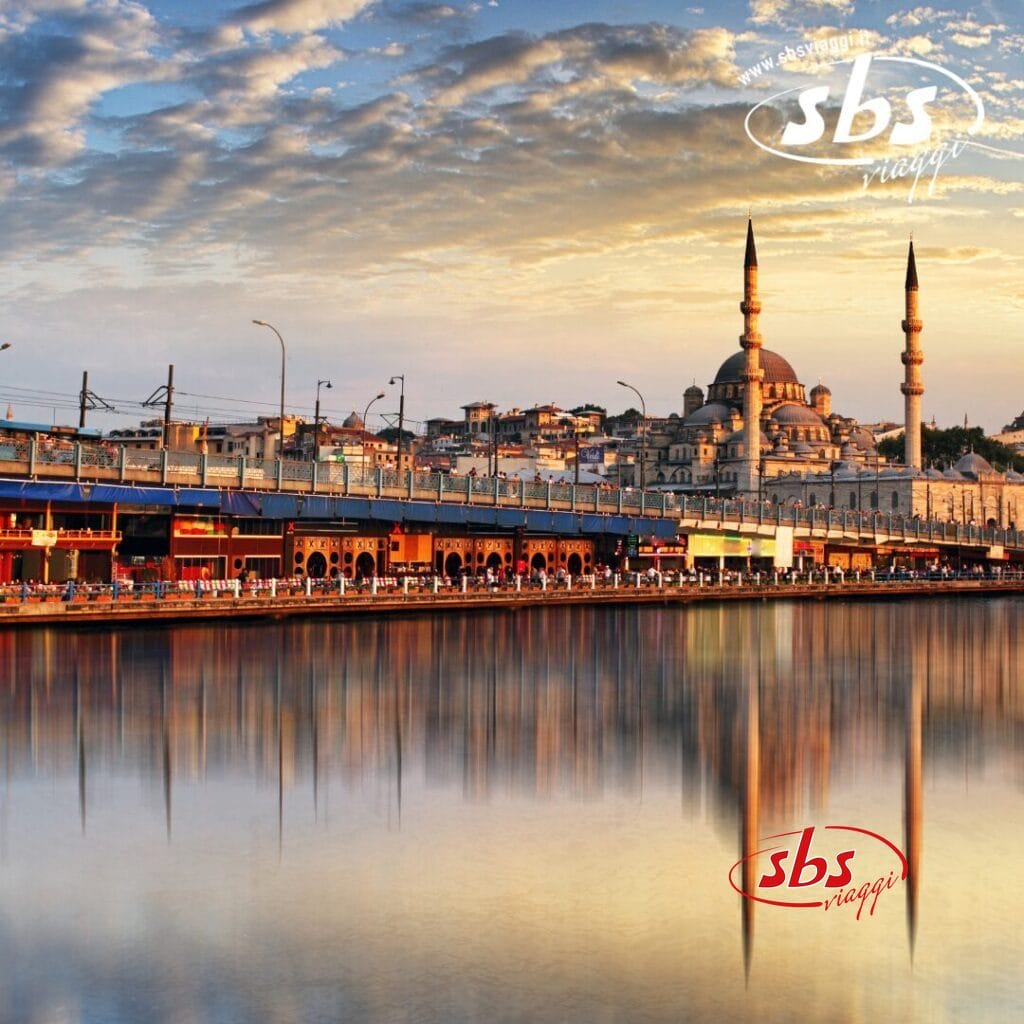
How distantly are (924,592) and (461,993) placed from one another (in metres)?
74.1

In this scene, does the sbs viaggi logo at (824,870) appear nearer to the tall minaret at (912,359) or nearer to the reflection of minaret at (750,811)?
the reflection of minaret at (750,811)

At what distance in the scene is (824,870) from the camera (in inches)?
578

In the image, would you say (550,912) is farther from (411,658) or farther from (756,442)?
(756,442)

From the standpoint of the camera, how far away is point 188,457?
49.9 m

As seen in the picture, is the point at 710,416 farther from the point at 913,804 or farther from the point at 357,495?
the point at 913,804

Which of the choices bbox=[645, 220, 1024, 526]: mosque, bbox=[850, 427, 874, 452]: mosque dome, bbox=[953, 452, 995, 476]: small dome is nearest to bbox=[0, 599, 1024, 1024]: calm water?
bbox=[645, 220, 1024, 526]: mosque

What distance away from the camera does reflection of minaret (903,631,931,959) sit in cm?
1346

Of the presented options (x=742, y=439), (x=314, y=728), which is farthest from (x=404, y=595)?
(x=742, y=439)

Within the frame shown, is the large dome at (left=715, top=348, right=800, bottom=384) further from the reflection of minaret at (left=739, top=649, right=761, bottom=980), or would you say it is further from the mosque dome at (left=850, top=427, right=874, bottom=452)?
the reflection of minaret at (left=739, top=649, right=761, bottom=980)

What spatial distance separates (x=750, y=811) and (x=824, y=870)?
2.81 m

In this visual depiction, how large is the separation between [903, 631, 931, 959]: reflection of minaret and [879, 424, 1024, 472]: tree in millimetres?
151698

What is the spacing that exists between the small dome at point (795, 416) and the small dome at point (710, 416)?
599cm

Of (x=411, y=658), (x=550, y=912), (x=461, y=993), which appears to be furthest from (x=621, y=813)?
(x=411, y=658)

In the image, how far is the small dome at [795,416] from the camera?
15862 cm
